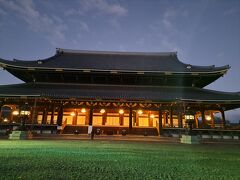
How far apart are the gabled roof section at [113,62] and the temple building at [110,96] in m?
0.13

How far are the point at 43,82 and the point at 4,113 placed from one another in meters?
27.1

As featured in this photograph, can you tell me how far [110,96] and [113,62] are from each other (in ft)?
24.9

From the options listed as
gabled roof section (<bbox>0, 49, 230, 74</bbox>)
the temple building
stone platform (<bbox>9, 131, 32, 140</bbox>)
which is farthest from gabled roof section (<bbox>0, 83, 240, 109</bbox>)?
stone platform (<bbox>9, 131, 32, 140</bbox>)

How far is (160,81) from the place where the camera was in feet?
66.8

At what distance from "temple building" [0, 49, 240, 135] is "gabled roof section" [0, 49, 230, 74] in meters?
0.13

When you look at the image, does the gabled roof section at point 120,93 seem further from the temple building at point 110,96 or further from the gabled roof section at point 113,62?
the gabled roof section at point 113,62

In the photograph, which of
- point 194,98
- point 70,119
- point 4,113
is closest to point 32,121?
point 70,119

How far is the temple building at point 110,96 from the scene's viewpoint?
17.1 meters

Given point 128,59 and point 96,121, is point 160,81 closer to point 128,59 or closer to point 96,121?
point 128,59

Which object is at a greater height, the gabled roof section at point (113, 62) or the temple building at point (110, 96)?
the gabled roof section at point (113, 62)

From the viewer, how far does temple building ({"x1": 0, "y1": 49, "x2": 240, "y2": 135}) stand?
17062mm

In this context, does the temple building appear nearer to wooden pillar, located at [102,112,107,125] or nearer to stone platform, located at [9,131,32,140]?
wooden pillar, located at [102,112,107,125]

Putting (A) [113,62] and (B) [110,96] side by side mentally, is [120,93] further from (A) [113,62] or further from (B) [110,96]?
(A) [113,62]

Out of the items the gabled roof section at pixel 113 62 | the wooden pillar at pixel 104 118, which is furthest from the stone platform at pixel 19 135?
the wooden pillar at pixel 104 118
